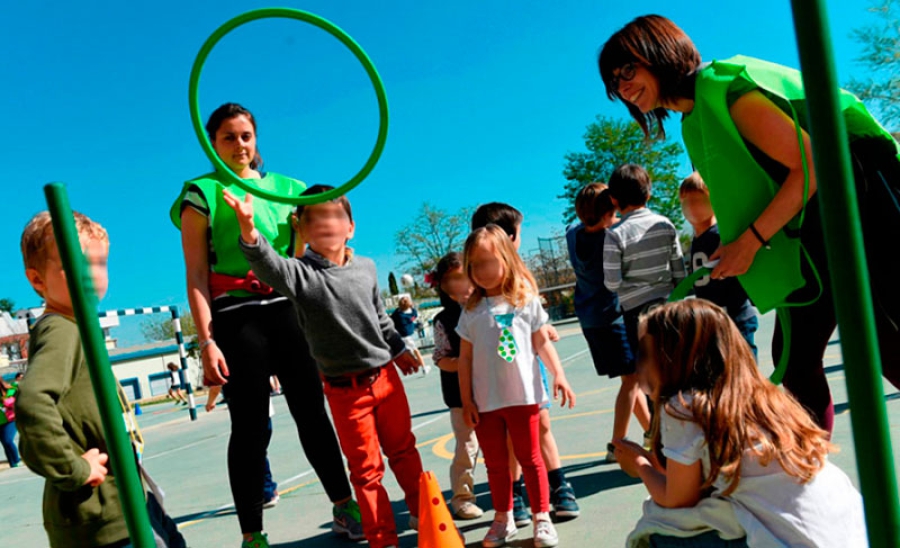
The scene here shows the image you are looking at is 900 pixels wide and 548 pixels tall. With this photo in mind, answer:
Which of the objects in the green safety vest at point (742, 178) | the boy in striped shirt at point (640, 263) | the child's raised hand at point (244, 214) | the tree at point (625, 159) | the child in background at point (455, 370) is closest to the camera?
the green safety vest at point (742, 178)

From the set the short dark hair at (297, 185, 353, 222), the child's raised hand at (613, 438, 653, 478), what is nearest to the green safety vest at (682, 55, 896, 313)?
the child's raised hand at (613, 438, 653, 478)

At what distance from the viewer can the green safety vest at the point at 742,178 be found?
1.90m

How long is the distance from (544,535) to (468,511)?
25.5 inches

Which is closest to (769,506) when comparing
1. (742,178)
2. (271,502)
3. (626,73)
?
(742,178)

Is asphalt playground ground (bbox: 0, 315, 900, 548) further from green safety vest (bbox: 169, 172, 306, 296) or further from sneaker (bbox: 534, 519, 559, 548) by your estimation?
green safety vest (bbox: 169, 172, 306, 296)

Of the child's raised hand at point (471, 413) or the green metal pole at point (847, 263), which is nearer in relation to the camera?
the green metal pole at point (847, 263)

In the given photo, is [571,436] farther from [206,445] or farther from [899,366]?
[206,445]

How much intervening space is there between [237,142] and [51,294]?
1180 millimetres

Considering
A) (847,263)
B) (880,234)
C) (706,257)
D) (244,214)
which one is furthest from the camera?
(706,257)

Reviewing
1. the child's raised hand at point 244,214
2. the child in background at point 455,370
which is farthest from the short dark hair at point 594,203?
the child's raised hand at point 244,214

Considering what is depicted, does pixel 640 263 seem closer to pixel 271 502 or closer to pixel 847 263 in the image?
pixel 271 502

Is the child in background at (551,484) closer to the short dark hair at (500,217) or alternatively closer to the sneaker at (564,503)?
the sneaker at (564,503)

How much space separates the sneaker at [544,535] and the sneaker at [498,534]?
16 centimetres

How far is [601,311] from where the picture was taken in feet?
12.8
